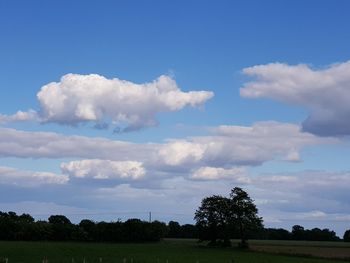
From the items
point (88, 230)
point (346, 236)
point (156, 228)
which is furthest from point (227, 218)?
point (346, 236)

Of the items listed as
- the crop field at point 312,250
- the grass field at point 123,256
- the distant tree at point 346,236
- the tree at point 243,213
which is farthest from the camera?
the distant tree at point 346,236

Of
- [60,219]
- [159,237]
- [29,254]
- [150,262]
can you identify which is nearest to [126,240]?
[159,237]

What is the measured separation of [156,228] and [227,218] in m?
21.3

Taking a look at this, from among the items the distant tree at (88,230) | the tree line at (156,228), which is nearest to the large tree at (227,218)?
the tree line at (156,228)

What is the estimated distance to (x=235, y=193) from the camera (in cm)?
12912

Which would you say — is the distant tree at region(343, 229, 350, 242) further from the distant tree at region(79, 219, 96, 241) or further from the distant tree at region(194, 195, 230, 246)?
the distant tree at region(79, 219, 96, 241)

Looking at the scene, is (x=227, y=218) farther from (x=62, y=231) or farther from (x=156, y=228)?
(x=62, y=231)

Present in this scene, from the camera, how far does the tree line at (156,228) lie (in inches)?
4980

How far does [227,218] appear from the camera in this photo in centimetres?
12781

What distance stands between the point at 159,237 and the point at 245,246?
1119 inches

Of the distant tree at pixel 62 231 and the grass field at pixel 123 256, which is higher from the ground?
the distant tree at pixel 62 231

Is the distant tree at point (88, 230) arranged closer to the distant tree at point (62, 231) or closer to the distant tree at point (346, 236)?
the distant tree at point (62, 231)

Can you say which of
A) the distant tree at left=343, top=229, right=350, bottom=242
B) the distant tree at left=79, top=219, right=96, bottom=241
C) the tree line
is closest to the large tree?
the tree line

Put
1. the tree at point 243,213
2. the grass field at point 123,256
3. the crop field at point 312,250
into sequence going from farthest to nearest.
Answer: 1. the tree at point 243,213
2. the crop field at point 312,250
3. the grass field at point 123,256
